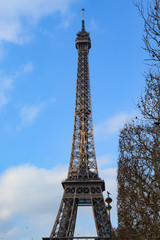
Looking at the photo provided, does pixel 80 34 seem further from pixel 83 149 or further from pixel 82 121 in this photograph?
pixel 83 149

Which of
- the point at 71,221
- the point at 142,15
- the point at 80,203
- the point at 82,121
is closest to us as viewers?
the point at 142,15

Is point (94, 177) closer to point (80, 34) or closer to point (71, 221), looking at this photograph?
point (71, 221)

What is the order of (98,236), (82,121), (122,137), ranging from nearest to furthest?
(122,137) → (98,236) → (82,121)

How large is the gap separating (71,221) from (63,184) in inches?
311

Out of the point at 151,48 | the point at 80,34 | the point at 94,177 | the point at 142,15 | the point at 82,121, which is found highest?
the point at 80,34

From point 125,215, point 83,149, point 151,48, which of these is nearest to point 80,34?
point 83,149

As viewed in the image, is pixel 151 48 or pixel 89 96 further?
pixel 89 96

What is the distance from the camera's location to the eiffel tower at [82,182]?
65812mm

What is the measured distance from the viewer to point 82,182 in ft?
228

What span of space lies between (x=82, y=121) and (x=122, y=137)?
53.7 metres

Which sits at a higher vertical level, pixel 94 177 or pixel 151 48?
pixel 94 177

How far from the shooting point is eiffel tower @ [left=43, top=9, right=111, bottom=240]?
216 ft

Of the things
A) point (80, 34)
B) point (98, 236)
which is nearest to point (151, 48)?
point (98, 236)

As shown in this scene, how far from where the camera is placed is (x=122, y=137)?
25.0m
